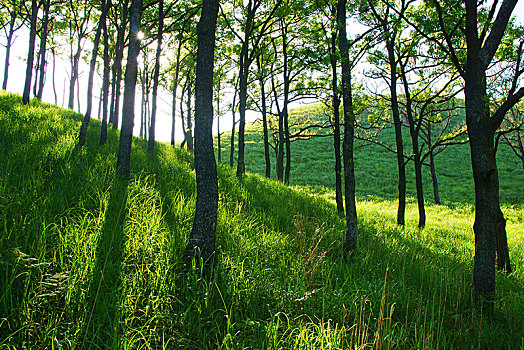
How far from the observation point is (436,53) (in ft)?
29.2

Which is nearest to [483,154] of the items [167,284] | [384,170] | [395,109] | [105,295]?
[167,284]

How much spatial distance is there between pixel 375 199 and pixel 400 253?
54.7 feet

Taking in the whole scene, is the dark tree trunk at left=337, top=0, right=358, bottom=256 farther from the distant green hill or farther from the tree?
the distant green hill

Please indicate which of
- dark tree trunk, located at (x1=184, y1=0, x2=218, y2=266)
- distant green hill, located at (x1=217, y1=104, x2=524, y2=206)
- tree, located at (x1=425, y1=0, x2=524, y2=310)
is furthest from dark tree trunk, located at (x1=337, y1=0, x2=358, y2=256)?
distant green hill, located at (x1=217, y1=104, x2=524, y2=206)

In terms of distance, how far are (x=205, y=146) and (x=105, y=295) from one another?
2040mm

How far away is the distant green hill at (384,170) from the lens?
24042 mm

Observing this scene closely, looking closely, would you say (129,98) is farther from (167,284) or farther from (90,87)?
(167,284)

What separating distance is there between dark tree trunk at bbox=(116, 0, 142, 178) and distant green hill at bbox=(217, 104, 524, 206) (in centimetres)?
1486

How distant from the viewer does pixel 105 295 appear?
2463 millimetres

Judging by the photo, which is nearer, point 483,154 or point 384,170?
point 483,154

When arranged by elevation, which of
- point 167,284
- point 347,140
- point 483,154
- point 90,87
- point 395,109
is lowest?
point 167,284

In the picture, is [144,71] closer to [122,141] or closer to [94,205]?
[122,141]

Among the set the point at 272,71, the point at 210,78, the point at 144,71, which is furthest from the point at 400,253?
the point at 144,71

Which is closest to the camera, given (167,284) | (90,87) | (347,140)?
(167,284)
